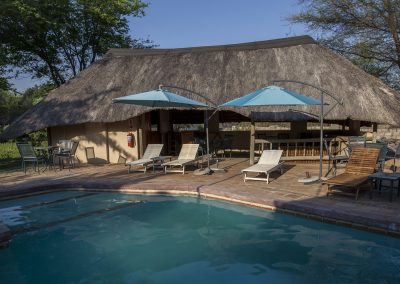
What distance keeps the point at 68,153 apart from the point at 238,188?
20.4 ft

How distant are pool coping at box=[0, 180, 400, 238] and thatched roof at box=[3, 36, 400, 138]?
3635 mm

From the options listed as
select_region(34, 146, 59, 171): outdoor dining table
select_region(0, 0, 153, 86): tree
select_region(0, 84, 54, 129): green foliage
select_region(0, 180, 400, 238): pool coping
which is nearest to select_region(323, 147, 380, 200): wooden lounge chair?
select_region(0, 180, 400, 238): pool coping

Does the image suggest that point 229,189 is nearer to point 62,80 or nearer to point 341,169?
point 341,169

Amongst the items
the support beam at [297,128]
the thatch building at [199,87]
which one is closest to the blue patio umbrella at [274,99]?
the thatch building at [199,87]

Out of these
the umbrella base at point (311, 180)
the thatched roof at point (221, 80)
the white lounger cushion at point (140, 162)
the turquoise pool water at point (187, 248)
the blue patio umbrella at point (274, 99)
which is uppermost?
the thatched roof at point (221, 80)

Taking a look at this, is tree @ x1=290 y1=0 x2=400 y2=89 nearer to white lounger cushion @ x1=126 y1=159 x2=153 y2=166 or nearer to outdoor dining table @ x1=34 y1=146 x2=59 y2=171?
white lounger cushion @ x1=126 y1=159 x2=153 y2=166

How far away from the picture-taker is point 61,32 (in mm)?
20281

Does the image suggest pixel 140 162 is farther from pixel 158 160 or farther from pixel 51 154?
pixel 51 154

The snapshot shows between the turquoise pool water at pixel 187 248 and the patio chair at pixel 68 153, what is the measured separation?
369 cm

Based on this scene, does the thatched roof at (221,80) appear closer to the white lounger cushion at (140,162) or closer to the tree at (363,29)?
the white lounger cushion at (140,162)

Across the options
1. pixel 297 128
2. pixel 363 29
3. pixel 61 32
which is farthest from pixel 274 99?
pixel 61 32

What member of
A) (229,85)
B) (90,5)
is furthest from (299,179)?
(90,5)

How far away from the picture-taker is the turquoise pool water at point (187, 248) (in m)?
4.66

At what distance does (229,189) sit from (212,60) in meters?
7.73
